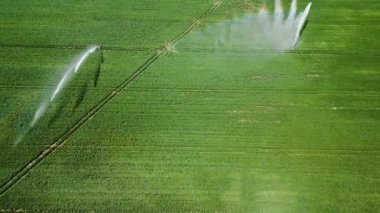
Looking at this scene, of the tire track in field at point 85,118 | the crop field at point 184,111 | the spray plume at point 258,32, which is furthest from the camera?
the spray plume at point 258,32

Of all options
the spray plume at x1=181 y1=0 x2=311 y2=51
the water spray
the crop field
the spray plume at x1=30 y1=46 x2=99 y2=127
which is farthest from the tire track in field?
the spray plume at x1=30 y1=46 x2=99 y2=127

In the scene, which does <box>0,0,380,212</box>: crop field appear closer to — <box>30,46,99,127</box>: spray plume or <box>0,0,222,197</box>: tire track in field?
<box>0,0,222,197</box>: tire track in field

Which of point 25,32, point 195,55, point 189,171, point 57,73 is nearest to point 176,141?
point 189,171

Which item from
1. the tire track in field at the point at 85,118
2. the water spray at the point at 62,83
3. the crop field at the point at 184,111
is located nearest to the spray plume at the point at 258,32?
the crop field at the point at 184,111

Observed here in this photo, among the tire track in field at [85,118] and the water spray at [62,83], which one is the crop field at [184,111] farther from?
the water spray at [62,83]

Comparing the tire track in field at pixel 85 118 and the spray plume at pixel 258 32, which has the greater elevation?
the spray plume at pixel 258 32

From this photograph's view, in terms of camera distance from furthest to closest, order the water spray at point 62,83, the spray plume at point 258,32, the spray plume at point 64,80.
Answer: the spray plume at point 258,32 < the spray plume at point 64,80 < the water spray at point 62,83

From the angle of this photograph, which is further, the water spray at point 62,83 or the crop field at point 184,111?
the water spray at point 62,83
